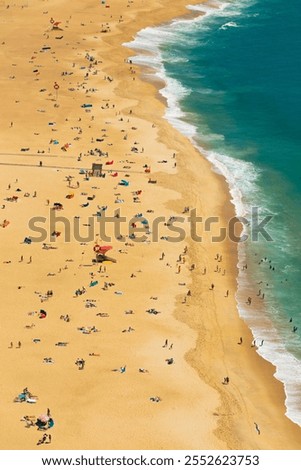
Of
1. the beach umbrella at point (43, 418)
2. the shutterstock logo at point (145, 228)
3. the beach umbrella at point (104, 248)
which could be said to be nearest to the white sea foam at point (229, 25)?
the shutterstock logo at point (145, 228)

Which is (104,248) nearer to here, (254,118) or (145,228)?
(145,228)

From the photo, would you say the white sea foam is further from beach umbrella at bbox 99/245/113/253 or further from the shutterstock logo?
beach umbrella at bbox 99/245/113/253

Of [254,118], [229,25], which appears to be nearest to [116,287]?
[254,118]

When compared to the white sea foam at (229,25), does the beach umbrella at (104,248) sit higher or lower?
lower

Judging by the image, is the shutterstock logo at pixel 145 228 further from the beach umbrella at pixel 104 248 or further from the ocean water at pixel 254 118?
the beach umbrella at pixel 104 248

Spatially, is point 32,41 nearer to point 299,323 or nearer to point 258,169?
point 258,169

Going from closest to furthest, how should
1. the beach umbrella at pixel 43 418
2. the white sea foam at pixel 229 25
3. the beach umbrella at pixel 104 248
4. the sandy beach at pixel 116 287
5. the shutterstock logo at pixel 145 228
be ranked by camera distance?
the beach umbrella at pixel 43 418, the sandy beach at pixel 116 287, the beach umbrella at pixel 104 248, the shutterstock logo at pixel 145 228, the white sea foam at pixel 229 25

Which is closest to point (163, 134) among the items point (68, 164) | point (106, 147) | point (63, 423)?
point (106, 147)
